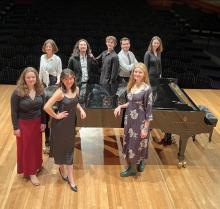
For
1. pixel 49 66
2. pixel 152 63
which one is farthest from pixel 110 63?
pixel 49 66

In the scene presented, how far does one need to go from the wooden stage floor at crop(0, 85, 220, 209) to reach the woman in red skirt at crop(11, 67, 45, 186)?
0.68 feet

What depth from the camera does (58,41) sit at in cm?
827

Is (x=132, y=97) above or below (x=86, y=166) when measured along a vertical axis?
above

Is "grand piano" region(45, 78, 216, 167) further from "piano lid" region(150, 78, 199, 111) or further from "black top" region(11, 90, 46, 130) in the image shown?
"black top" region(11, 90, 46, 130)

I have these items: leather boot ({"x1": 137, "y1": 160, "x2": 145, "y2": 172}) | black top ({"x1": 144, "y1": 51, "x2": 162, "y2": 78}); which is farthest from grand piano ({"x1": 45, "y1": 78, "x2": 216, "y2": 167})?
black top ({"x1": 144, "y1": 51, "x2": 162, "y2": 78})

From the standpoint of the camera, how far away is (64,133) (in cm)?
350

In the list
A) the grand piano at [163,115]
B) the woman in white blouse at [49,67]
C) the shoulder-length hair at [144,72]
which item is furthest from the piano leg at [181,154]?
the woman in white blouse at [49,67]

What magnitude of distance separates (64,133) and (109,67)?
1618mm

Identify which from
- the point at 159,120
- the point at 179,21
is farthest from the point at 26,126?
the point at 179,21

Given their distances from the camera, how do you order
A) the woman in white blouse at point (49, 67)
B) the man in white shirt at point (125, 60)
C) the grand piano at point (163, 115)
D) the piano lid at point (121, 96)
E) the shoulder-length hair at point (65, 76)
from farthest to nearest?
the man in white shirt at point (125, 60), the woman in white blouse at point (49, 67), the piano lid at point (121, 96), the grand piano at point (163, 115), the shoulder-length hair at point (65, 76)

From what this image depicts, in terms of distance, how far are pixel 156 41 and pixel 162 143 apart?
4.44 ft

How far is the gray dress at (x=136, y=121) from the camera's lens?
144 inches

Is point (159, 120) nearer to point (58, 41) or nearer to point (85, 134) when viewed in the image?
point (85, 134)

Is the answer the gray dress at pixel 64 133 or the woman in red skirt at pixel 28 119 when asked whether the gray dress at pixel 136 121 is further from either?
the woman in red skirt at pixel 28 119
